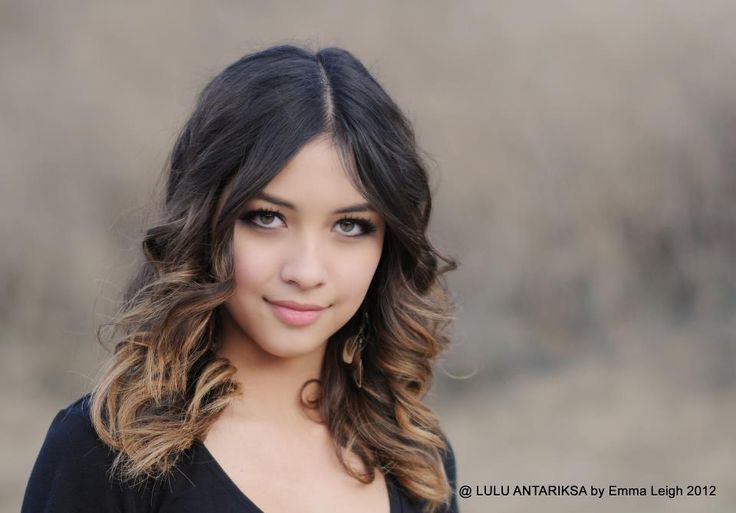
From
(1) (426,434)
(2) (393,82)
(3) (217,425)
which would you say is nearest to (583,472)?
(2) (393,82)

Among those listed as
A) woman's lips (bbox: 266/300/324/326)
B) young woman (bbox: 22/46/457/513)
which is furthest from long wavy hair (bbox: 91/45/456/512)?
woman's lips (bbox: 266/300/324/326)

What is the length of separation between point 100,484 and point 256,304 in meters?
0.48

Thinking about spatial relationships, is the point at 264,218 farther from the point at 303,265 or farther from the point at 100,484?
the point at 100,484

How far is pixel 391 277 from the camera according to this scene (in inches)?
106

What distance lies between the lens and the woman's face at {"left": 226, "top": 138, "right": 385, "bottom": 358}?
2.28 meters

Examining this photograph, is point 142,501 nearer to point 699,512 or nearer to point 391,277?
point 391,277

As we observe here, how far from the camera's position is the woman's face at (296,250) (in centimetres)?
228

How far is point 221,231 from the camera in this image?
2.31 m

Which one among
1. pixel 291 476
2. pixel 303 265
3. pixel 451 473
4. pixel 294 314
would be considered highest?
pixel 303 265

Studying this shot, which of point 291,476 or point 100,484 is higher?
point 100,484

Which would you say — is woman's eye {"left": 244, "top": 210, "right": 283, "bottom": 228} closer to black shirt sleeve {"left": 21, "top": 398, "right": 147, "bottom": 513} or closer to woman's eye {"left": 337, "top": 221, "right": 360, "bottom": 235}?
woman's eye {"left": 337, "top": 221, "right": 360, "bottom": 235}

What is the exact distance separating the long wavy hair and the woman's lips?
11 cm

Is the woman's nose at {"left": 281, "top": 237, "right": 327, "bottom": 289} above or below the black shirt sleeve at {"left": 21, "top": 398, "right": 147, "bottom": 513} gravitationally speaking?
above

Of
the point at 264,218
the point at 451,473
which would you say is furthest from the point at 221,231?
the point at 451,473
